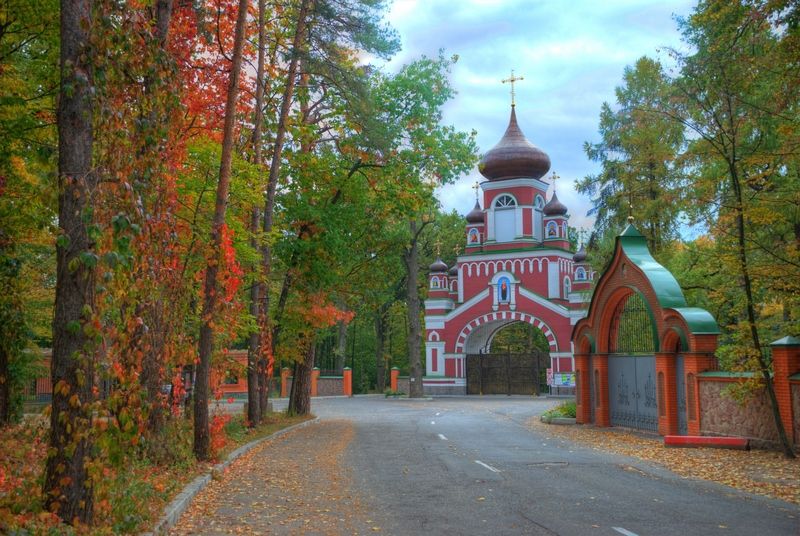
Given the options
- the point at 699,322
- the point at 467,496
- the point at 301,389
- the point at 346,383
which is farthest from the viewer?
the point at 346,383

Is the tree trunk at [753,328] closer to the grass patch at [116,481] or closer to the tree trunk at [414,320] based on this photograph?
the grass patch at [116,481]

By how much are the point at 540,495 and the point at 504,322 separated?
42543mm

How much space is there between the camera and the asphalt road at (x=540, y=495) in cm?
837

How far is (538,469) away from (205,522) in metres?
6.24

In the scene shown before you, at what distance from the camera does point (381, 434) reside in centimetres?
2069

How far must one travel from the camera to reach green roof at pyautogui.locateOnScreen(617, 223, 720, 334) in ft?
61.4

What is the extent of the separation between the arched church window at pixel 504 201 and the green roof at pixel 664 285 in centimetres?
3199

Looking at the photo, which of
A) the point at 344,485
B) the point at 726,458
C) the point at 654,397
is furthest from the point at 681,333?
the point at 344,485

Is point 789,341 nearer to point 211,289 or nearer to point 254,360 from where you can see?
point 211,289

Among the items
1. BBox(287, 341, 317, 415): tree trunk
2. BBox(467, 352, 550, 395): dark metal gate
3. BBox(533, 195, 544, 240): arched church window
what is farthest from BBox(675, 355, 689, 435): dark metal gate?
BBox(533, 195, 544, 240): arched church window

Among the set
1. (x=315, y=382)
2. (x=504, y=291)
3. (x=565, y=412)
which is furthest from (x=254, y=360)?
(x=315, y=382)

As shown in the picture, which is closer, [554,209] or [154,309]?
[154,309]

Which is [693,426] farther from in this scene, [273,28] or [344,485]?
[273,28]

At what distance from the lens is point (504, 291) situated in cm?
5159
